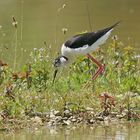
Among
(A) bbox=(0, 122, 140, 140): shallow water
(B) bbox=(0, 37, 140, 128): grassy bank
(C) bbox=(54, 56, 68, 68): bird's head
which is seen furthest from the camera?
(C) bbox=(54, 56, 68, 68): bird's head

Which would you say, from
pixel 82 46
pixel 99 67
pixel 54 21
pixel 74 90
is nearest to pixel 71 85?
pixel 74 90

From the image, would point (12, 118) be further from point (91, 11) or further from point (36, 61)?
point (91, 11)

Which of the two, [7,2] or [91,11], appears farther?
[7,2]

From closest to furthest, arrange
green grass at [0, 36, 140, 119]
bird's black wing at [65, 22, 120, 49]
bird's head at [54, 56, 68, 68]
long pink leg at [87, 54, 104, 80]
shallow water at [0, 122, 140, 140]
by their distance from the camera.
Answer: shallow water at [0, 122, 140, 140] → green grass at [0, 36, 140, 119] → long pink leg at [87, 54, 104, 80] → bird's black wing at [65, 22, 120, 49] → bird's head at [54, 56, 68, 68]

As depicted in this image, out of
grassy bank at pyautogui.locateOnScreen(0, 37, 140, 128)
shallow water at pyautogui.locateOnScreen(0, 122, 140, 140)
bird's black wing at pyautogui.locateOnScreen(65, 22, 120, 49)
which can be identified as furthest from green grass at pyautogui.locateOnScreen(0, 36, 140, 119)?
shallow water at pyautogui.locateOnScreen(0, 122, 140, 140)

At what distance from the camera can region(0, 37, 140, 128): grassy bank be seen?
794cm

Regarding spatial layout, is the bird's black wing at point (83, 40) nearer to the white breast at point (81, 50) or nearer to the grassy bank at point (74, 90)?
the white breast at point (81, 50)

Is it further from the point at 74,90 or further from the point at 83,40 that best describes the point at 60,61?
the point at 74,90

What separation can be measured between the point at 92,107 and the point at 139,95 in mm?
825

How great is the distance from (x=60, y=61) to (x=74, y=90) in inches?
60.1

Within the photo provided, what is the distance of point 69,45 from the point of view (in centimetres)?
1021

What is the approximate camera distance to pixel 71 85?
9.08 metres

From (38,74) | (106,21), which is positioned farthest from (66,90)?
(106,21)

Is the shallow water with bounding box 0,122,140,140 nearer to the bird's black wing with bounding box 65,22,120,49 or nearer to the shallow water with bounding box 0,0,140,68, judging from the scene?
the bird's black wing with bounding box 65,22,120,49
